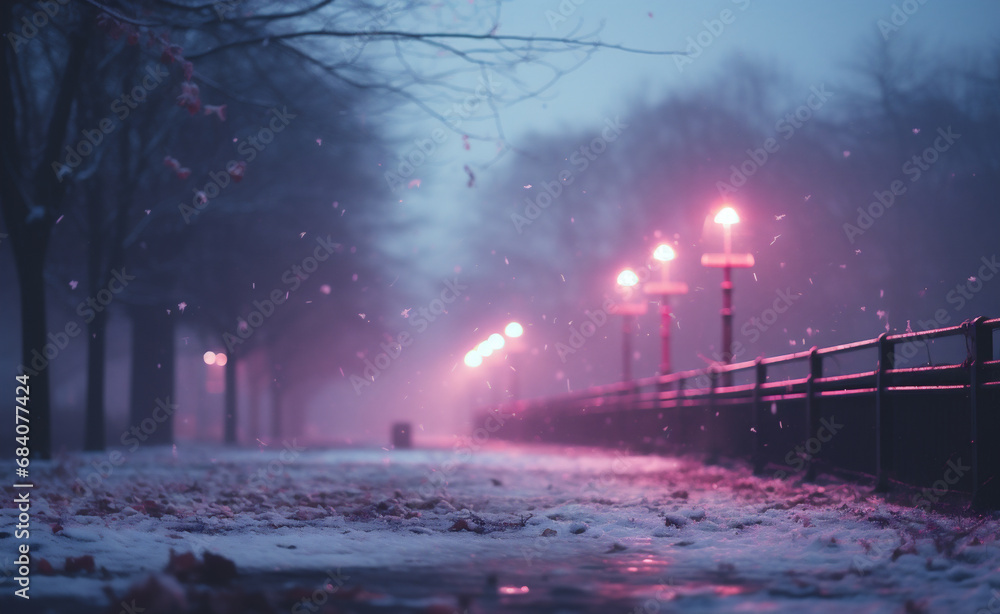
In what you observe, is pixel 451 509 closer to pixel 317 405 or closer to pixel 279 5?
pixel 279 5

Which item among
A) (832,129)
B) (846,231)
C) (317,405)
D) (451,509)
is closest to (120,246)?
(451,509)

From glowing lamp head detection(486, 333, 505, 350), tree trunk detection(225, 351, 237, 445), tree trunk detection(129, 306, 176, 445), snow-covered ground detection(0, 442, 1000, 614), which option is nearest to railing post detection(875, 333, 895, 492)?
snow-covered ground detection(0, 442, 1000, 614)

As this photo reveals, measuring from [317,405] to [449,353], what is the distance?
151 feet

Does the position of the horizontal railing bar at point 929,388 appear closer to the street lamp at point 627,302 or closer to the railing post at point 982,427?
the railing post at point 982,427

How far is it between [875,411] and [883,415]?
0.83 ft

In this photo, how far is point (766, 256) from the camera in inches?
1061

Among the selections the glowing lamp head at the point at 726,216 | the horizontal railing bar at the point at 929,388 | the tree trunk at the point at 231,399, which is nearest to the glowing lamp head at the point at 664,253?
the glowing lamp head at the point at 726,216

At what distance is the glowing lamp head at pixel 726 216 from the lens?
1723cm

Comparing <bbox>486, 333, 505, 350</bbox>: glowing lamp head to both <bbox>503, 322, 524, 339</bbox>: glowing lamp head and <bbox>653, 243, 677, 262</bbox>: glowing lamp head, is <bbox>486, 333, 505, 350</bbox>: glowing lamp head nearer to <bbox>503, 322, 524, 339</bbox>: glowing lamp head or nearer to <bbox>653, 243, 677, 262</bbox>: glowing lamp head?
<bbox>503, 322, 524, 339</bbox>: glowing lamp head

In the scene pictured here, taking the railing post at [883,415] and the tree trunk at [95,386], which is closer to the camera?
the railing post at [883,415]

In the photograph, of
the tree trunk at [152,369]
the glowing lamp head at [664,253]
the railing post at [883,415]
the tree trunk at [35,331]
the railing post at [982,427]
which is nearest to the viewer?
the railing post at [982,427]

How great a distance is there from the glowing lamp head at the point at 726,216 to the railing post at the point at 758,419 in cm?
530

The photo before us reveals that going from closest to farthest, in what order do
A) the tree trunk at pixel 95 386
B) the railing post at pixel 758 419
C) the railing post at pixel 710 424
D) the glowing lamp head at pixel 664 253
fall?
the railing post at pixel 758 419 → the railing post at pixel 710 424 → the tree trunk at pixel 95 386 → the glowing lamp head at pixel 664 253

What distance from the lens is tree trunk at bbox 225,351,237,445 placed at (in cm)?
3253
